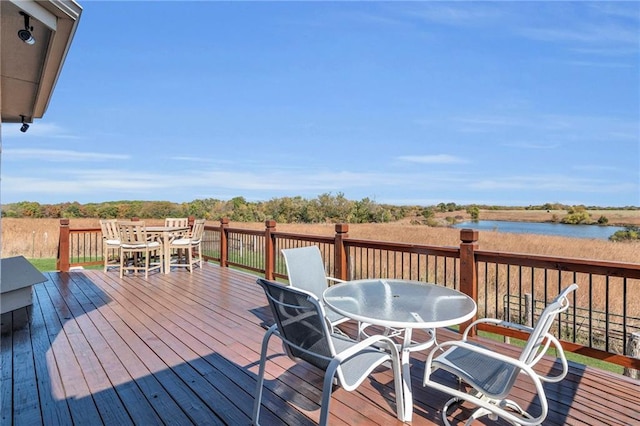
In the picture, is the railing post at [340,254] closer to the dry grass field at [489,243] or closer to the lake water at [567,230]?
the dry grass field at [489,243]

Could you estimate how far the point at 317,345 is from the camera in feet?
5.92

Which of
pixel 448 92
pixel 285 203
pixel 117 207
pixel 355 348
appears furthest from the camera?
pixel 285 203

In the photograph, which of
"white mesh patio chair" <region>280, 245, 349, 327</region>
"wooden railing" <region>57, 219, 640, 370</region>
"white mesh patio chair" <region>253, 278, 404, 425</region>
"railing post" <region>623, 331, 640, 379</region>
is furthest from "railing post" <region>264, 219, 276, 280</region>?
"railing post" <region>623, 331, 640, 379</region>

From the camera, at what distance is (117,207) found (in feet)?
62.6

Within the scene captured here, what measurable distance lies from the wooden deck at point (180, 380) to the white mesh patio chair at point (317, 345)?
1.06 feet

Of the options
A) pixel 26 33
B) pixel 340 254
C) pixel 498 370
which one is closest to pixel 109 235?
pixel 340 254

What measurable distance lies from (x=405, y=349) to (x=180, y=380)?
1.70 m

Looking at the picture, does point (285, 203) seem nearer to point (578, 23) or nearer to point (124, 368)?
point (578, 23)

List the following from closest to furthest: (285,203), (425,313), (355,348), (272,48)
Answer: (355,348) → (425,313) → (272,48) → (285,203)

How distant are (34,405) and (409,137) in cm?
2190

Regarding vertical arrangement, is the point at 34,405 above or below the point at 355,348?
below

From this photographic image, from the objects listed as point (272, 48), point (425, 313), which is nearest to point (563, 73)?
point (272, 48)

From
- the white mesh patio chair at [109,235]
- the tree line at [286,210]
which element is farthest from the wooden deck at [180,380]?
the tree line at [286,210]

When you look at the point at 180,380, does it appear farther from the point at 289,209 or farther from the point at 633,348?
the point at 289,209
